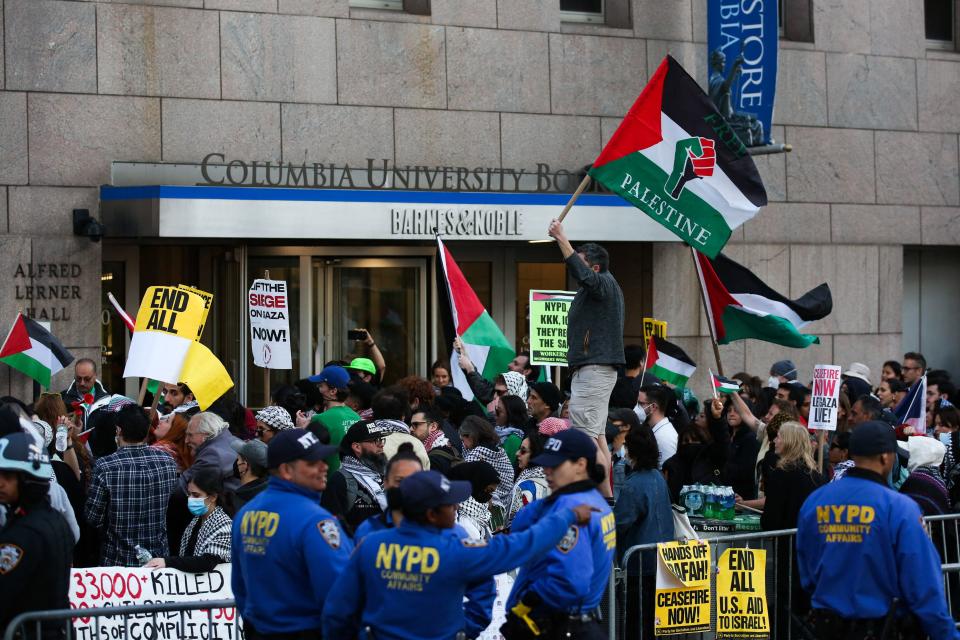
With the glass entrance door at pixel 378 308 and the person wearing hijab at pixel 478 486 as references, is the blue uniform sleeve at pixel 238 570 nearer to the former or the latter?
the person wearing hijab at pixel 478 486

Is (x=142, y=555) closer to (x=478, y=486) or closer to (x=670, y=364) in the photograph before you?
(x=478, y=486)

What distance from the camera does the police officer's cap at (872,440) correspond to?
287 inches

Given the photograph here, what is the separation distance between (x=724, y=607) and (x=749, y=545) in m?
0.47

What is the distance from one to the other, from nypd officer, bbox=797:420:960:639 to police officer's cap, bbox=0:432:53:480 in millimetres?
3795

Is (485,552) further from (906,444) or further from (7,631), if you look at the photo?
(906,444)

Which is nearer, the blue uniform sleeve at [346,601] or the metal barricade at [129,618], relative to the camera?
the blue uniform sleeve at [346,601]

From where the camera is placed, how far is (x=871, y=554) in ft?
23.5

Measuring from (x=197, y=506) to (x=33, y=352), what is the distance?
596 cm

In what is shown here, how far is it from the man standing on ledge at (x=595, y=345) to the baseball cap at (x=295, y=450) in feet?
11.2

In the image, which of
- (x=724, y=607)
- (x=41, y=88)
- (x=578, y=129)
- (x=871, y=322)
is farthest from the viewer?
(x=871, y=322)

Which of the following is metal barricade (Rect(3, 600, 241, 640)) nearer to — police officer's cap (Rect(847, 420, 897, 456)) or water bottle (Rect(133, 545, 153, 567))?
water bottle (Rect(133, 545, 153, 567))

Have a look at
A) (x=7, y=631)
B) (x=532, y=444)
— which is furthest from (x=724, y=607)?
(x=7, y=631)

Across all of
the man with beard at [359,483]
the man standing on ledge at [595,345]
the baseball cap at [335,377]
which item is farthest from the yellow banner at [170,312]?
the man standing on ledge at [595,345]

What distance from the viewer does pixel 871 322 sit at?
64.4 feet
